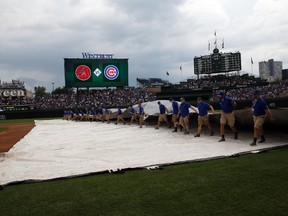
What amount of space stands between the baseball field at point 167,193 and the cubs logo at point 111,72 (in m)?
47.0

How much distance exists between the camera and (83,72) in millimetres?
51031

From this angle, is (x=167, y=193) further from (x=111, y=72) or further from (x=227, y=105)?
(x=111, y=72)

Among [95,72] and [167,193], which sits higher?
[95,72]

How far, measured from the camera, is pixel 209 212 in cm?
357

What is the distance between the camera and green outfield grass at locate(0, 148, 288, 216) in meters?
3.73

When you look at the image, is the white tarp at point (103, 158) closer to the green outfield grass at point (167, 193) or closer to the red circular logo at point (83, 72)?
the green outfield grass at point (167, 193)

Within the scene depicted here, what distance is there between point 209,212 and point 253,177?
5.27 ft

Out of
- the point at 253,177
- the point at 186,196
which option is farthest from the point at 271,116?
the point at 186,196

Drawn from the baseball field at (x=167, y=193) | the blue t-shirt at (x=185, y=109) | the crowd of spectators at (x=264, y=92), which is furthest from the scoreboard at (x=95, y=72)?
the baseball field at (x=167, y=193)

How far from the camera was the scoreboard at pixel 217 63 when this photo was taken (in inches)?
2736

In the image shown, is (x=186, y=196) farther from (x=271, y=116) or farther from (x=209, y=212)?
(x=271, y=116)

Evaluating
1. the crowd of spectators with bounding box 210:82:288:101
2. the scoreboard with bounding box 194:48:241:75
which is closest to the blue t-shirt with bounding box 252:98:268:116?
the crowd of spectators with bounding box 210:82:288:101

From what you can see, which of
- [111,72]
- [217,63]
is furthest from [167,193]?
[217,63]

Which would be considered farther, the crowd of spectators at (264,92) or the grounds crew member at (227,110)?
the crowd of spectators at (264,92)
